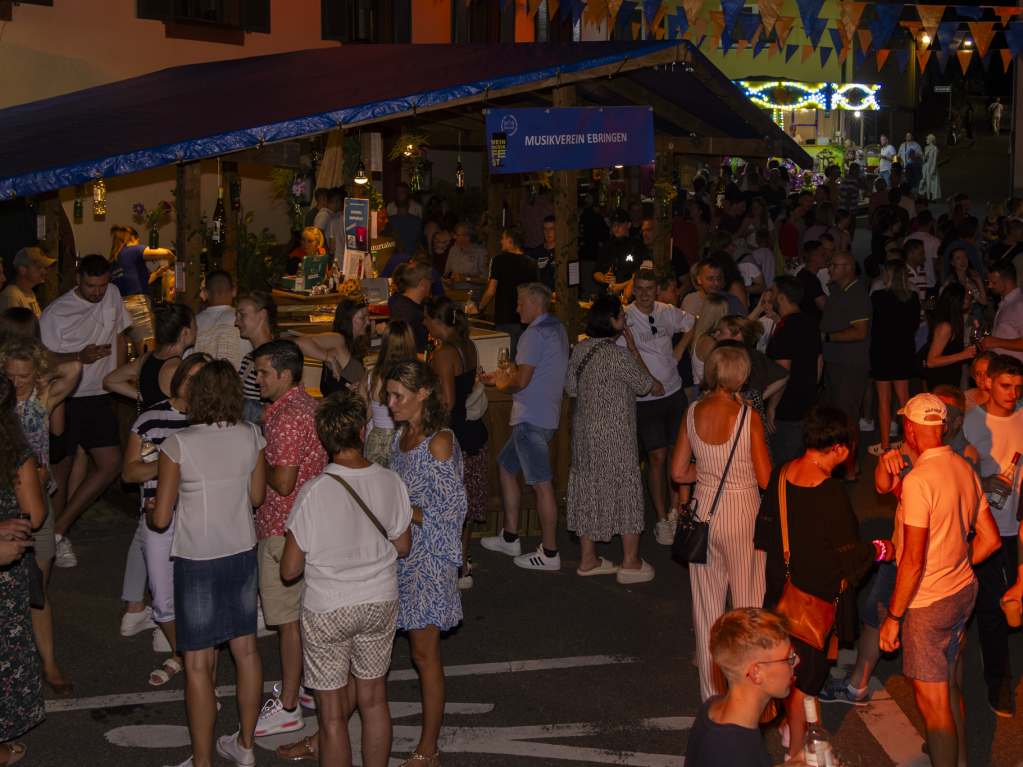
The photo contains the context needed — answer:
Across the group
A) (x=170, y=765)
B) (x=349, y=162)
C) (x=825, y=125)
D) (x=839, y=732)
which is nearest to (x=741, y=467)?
(x=839, y=732)

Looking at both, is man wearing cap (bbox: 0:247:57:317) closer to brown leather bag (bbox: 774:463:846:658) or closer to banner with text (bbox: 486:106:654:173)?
banner with text (bbox: 486:106:654:173)

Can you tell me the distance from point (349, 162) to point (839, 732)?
9468 millimetres

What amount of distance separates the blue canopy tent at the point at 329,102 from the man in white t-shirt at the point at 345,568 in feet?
15.4

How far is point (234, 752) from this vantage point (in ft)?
15.7

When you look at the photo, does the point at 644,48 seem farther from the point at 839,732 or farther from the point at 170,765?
the point at 170,765

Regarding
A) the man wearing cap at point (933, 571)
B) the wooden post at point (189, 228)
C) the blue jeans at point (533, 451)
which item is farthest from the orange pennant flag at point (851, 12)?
the man wearing cap at point (933, 571)

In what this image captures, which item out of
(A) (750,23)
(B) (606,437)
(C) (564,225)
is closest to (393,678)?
(B) (606,437)

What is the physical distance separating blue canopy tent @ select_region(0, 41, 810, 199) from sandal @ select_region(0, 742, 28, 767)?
454 centimetres

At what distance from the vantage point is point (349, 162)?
12625mm

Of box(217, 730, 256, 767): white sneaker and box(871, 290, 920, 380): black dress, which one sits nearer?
box(217, 730, 256, 767): white sneaker

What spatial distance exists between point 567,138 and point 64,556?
500cm

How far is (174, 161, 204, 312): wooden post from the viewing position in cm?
866

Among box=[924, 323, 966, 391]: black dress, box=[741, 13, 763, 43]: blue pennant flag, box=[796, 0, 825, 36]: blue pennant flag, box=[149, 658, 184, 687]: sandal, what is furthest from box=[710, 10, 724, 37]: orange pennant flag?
box=[149, 658, 184, 687]: sandal

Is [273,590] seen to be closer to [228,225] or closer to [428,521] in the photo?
[428,521]
